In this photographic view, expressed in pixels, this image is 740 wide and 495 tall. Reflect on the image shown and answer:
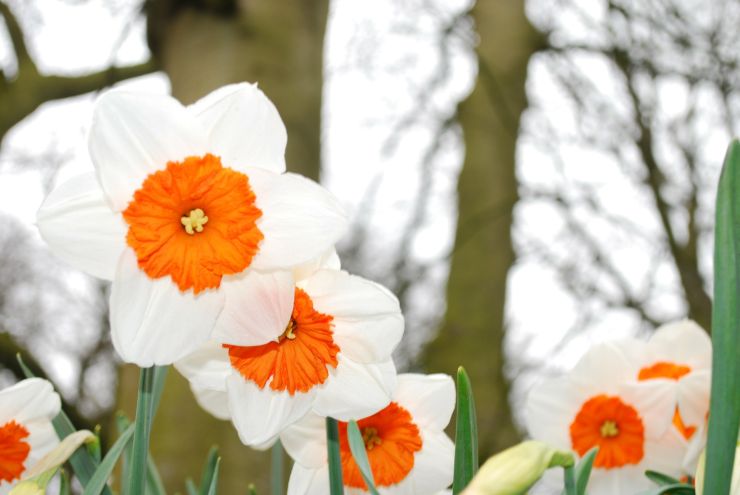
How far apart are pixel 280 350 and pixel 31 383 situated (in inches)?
8.4

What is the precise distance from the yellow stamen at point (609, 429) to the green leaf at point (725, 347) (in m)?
0.38

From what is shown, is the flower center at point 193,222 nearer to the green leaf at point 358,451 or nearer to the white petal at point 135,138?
the white petal at point 135,138

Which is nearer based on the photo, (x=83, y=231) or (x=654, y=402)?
(x=83, y=231)

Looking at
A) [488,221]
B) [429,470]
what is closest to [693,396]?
[429,470]

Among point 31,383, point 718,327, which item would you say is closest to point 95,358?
point 31,383

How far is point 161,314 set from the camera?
20.6 inches

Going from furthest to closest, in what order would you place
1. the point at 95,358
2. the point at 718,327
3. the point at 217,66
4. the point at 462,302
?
the point at 95,358
the point at 462,302
the point at 217,66
the point at 718,327

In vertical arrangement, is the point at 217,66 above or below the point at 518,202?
above

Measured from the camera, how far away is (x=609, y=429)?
820 mm

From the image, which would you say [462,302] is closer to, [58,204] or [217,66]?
[217,66]

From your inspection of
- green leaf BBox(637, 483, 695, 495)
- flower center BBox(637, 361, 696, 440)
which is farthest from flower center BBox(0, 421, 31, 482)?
flower center BBox(637, 361, 696, 440)

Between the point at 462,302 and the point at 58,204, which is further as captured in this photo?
the point at 462,302

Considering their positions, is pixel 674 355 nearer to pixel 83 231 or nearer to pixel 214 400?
pixel 214 400

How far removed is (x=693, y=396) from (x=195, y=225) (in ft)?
1.52
